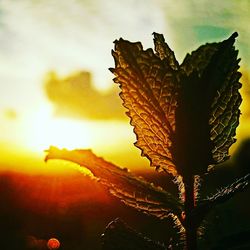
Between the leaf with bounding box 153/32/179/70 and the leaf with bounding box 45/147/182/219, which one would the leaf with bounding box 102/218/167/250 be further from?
the leaf with bounding box 153/32/179/70

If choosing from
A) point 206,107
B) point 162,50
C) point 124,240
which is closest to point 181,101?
point 206,107

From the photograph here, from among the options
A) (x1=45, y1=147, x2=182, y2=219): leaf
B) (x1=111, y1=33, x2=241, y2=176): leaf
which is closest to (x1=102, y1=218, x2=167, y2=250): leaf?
(x1=45, y1=147, x2=182, y2=219): leaf

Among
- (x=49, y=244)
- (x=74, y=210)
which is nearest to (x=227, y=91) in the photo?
(x=49, y=244)

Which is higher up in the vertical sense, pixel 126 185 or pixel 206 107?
pixel 206 107

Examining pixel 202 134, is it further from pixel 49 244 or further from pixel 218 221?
pixel 49 244

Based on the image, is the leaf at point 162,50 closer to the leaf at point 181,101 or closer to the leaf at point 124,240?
the leaf at point 181,101

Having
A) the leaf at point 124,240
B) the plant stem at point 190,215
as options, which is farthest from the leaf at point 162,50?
the leaf at point 124,240

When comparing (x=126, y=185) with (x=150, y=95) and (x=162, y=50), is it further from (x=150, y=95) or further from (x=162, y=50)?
(x=162, y=50)
